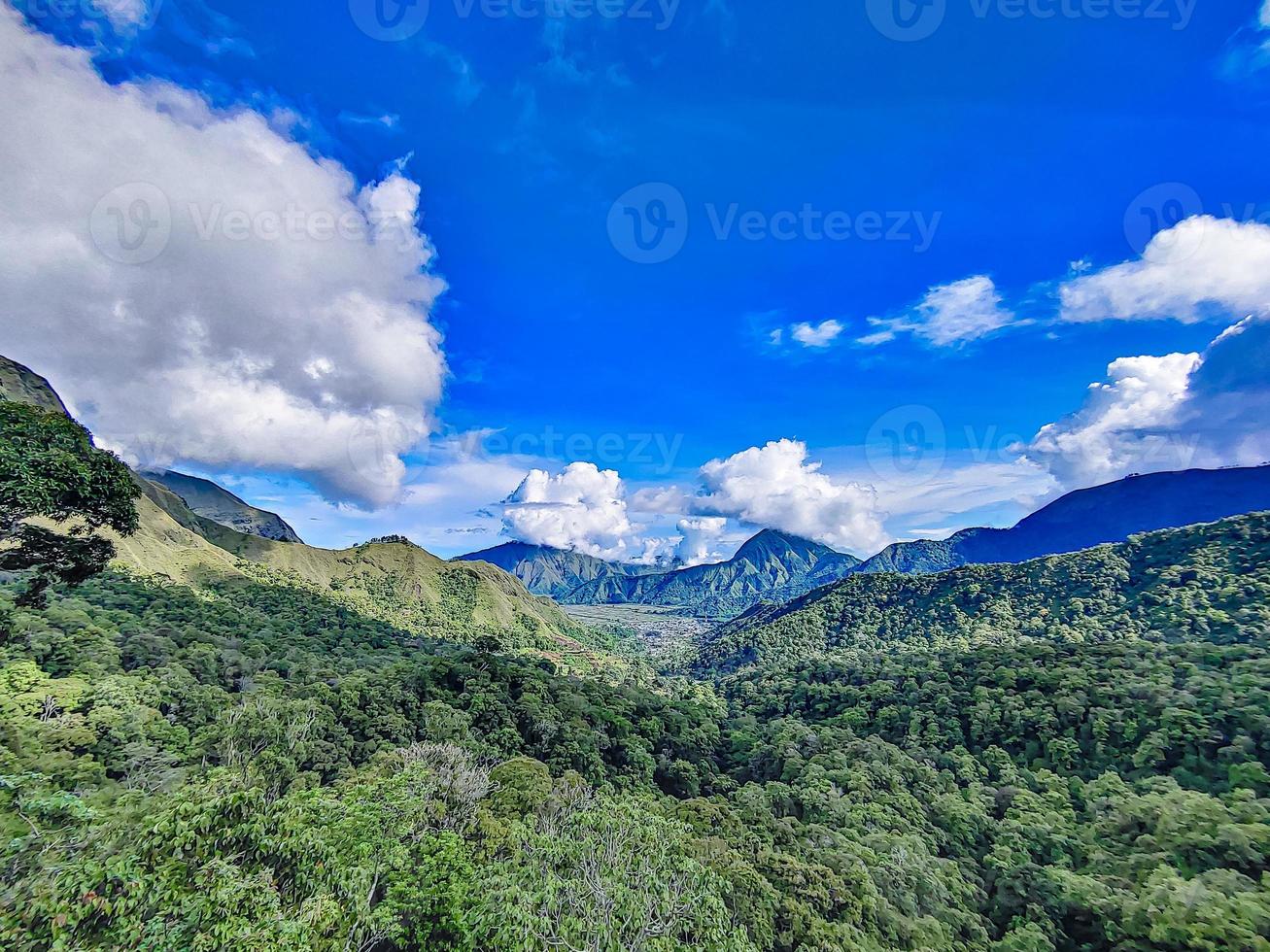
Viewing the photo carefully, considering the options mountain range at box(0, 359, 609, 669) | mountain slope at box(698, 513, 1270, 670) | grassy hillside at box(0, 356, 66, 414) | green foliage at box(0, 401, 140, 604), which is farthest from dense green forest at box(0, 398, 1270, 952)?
grassy hillside at box(0, 356, 66, 414)

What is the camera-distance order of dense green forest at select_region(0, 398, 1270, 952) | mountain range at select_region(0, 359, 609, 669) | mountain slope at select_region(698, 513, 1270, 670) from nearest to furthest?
dense green forest at select_region(0, 398, 1270, 952) → mountain slope at select_region(698, 513, 1270, 670) → mountain range at select_region(0, 359, 609, 669)

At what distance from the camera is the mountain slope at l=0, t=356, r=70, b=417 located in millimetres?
134775

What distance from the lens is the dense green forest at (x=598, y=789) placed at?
47.0 ft

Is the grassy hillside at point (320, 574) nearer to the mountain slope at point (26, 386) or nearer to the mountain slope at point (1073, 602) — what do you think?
the mountain slope at point (26, 386)

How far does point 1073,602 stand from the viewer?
395 ft

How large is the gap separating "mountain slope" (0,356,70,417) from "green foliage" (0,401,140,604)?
17008 cm

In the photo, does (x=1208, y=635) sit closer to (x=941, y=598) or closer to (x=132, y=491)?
(x=941, y=598)

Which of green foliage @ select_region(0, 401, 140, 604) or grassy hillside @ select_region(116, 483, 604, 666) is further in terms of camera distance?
grassy hillside @ select_region(116, 483, 604, 666)

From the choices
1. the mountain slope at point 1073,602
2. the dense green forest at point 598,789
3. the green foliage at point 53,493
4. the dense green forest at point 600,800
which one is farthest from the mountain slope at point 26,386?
the mountain slope at point 1073,602

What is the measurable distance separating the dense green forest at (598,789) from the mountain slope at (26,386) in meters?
87.3

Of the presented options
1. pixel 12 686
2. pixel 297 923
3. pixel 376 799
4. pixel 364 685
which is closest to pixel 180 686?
pixel 364 685

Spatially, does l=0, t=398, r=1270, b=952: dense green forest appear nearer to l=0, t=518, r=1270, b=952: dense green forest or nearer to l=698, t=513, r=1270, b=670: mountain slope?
l=0, t=518, r=1270, b=952: dense green forest

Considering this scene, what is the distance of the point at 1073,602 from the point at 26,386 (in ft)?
963

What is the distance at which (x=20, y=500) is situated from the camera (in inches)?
790
